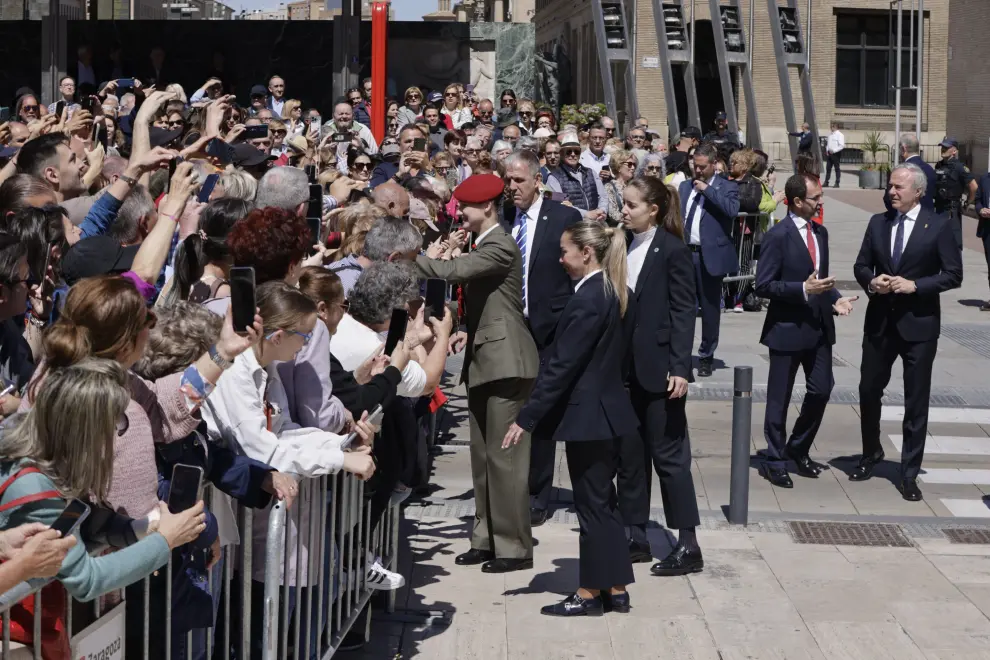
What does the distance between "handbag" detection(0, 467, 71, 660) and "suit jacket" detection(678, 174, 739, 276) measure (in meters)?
10.0

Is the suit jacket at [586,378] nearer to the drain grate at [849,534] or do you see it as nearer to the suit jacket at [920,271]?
the drain grate at [849,534]

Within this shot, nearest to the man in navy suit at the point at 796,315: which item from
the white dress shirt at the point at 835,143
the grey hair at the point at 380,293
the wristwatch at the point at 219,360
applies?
the grey hair at the point at 380,293

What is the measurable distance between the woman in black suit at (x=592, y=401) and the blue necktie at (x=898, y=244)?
3119 millimetres

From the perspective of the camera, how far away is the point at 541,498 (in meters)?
8.63

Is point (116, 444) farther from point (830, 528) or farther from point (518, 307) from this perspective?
point (830, 528)

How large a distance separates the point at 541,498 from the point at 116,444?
493 cm

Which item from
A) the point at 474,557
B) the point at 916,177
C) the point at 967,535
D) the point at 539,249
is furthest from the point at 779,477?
the point at 474,557

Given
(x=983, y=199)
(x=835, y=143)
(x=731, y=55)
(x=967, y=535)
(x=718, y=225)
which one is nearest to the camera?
(x=967, y=535)

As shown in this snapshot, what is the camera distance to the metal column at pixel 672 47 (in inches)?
1178

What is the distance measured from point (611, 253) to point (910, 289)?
3013mm

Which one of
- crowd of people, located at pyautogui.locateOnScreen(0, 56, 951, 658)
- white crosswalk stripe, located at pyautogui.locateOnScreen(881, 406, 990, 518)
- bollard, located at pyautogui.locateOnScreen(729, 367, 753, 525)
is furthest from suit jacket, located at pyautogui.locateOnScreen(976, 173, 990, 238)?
bollard, located at pyautogui.locateOnScreen(729, 367, 753, 525)

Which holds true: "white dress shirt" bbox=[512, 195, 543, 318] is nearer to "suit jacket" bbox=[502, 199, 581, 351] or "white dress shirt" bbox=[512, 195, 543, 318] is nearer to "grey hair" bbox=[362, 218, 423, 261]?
"suit jacket" bbox=[502, 199, 581, 351]

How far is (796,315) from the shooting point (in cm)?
921

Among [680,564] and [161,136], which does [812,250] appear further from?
[161,136]
